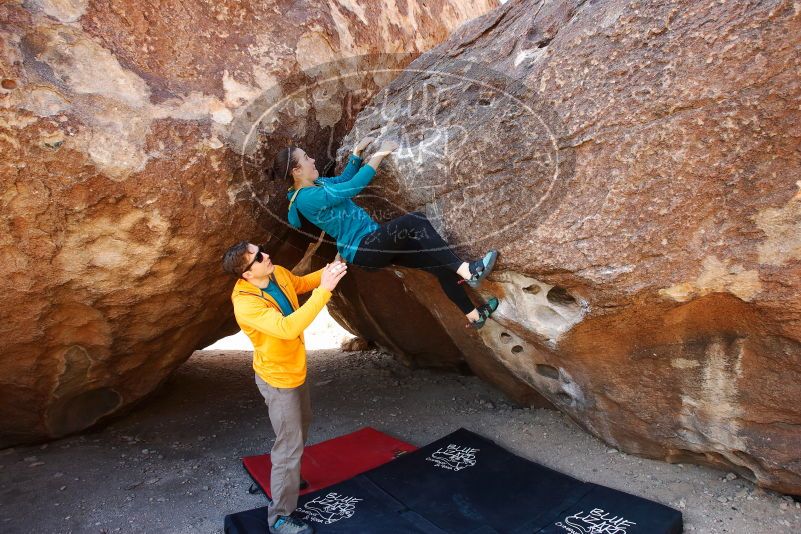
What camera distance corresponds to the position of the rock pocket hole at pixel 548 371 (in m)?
3.11

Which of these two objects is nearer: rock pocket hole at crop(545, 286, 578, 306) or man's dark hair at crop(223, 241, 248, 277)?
man's dark hair at crop(223, 241, 248, 277)

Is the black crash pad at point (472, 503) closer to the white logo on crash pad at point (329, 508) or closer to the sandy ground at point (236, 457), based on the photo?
the white logo on crash pad at point (329, 508)

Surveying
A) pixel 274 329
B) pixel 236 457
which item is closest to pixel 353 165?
pixel 274 329

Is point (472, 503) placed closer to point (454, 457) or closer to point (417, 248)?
point (454, 457)

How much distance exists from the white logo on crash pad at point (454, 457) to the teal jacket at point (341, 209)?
127cm

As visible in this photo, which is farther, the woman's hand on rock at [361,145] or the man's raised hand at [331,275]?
the woman's hand on rock at [361,145]

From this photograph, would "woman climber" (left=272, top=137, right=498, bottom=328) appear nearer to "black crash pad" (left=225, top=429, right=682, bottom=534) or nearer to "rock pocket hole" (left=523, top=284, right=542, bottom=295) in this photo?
"rock pocket hole" (left=523, top=284, right=542, bottom=295)

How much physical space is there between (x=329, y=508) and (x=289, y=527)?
0.85 feet

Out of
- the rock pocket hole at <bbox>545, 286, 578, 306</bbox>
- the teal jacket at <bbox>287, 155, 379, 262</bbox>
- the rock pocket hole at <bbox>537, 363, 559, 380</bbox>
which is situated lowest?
the rock pocket hole at <bbox>537, 363, 559, 380</bbox>

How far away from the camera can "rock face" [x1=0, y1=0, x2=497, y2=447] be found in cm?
263

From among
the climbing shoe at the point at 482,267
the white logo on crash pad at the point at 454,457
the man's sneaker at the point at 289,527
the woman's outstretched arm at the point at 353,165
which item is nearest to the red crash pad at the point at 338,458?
the white logo on crash pad at the point at 454,457

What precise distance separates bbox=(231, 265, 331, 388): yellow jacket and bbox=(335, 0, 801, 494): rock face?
0.80m

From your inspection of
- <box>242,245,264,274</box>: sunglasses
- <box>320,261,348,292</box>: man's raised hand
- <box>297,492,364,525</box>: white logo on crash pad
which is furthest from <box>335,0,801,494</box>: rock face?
<box>297,492,364,525</box>: white logo on crash pad

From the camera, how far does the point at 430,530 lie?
2656 millimetres
